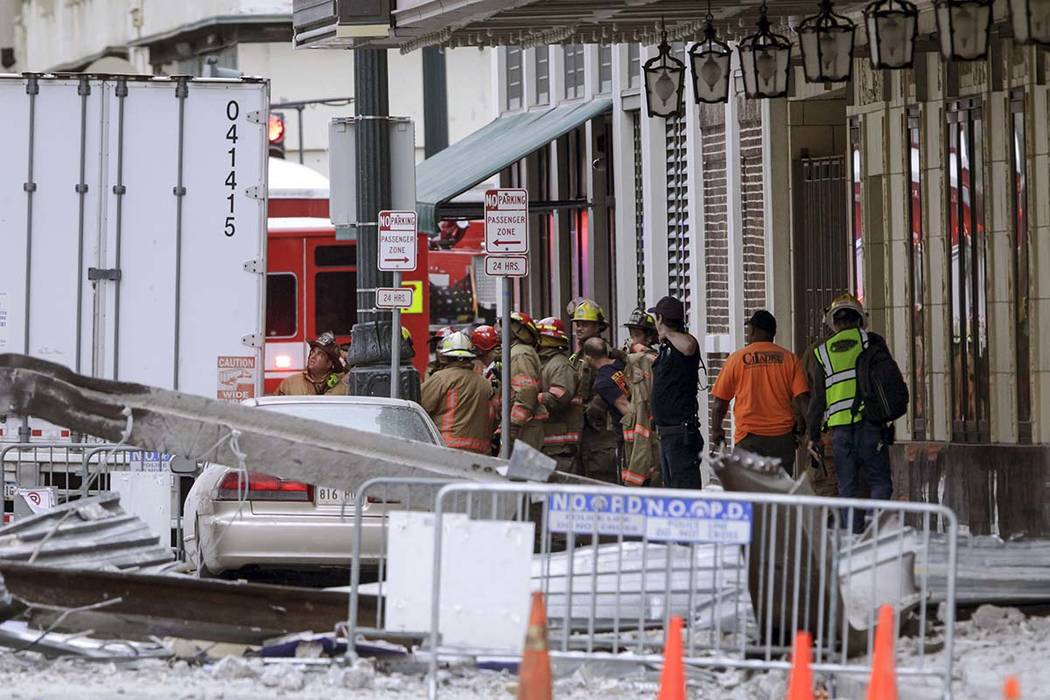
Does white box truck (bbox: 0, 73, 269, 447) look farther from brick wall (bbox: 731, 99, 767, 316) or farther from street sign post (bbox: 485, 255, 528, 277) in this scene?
brick wall (bbox: 731, 99, 767, 316)

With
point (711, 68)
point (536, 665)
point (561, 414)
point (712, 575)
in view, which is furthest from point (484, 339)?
point (536, 665)

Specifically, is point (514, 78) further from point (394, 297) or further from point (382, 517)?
point (382, 517)

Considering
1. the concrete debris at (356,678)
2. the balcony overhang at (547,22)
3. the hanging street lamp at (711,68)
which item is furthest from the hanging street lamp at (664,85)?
the concrete debris at (356,678)

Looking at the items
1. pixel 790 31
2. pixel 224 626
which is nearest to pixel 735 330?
pixel 790 31

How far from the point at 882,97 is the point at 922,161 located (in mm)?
846

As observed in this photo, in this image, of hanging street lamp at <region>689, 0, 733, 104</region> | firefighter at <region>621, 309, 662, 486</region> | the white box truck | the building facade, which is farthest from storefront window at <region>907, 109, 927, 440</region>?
the white box truck

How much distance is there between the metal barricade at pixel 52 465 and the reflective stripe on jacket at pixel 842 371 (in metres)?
4.77

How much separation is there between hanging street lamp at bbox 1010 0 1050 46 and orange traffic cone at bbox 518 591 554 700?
528 cm

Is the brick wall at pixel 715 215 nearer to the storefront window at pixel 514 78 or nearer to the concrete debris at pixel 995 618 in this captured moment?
the storefront window at pixel 514 78

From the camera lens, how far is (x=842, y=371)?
15.5 meters

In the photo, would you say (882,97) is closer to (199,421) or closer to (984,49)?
(984,49)

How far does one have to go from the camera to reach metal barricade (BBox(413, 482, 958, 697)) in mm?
8938

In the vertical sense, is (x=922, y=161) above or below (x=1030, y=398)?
above

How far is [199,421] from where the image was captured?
10250 millimetres
